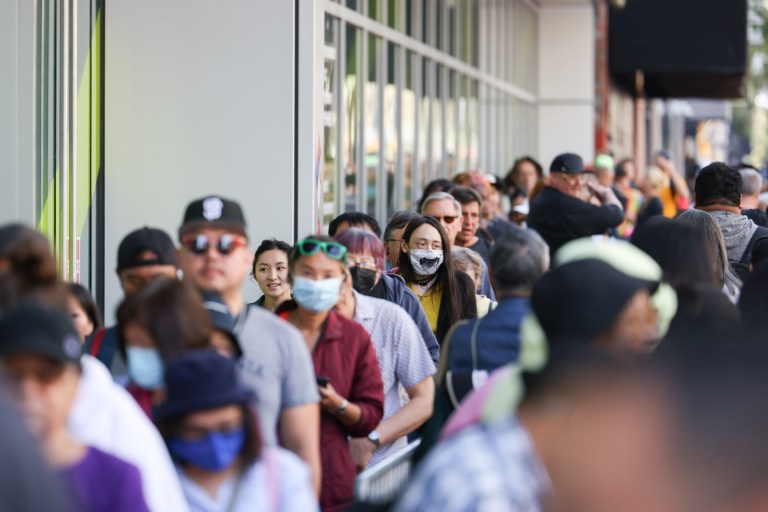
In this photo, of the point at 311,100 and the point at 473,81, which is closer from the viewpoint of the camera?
the point at 311,100

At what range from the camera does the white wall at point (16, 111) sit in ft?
33.0

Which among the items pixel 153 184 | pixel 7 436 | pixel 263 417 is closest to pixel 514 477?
pixel 7 436

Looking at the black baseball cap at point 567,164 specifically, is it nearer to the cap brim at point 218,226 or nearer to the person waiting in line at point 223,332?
Result: the cap brim at point 218,226

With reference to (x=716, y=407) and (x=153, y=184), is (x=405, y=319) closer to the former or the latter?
(x=716, y=407)

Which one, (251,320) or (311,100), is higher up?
(311,100)

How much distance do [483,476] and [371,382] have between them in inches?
124


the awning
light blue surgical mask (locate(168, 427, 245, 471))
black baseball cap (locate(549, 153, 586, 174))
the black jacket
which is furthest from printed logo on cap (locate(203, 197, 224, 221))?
the awning

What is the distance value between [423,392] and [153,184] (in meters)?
4.92

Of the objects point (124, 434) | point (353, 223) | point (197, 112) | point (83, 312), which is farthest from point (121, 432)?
point (197, 112)

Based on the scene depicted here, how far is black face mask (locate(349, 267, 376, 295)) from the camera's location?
762 centimetres

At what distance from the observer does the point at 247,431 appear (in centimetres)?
437

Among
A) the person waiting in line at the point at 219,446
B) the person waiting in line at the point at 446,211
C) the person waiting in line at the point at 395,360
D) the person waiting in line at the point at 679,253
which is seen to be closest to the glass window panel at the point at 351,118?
the person waiting in line at the point at 446,211

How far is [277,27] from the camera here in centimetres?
1125

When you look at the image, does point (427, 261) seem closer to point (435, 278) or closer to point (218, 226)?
point (435, 278)
